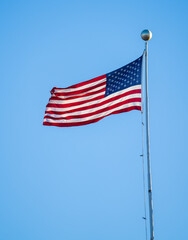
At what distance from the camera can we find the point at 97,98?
64.8ft

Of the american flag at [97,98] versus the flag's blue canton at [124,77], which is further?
the flag's blue canton at [124,77]

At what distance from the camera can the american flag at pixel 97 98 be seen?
18406 millimetres

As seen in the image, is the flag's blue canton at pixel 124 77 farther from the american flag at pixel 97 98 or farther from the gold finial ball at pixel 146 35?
the gold finial ball at pixel 146 35

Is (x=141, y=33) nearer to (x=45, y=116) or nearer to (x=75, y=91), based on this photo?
(x=75, y=91)

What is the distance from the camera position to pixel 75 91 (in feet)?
67.7

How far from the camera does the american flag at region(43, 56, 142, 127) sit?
18406mm

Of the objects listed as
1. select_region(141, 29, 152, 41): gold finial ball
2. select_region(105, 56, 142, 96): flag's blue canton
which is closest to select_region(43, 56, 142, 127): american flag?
select_region(105, 56, 142, 96): flag's blue canton

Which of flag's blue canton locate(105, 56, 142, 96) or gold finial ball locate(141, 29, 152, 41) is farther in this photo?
flag's blue canton locate(105, 56, 142, 96)

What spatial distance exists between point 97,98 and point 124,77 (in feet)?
5.84

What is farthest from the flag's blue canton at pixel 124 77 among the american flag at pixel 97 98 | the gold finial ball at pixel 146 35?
the gold finial ball at pixel 146 35

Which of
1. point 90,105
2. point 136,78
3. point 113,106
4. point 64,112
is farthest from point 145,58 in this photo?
point 64,112

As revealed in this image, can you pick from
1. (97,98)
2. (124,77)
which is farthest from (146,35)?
(97,98)

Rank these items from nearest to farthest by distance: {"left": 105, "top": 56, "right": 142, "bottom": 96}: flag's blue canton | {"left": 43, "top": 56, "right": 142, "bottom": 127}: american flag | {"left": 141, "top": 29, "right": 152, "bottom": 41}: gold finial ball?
{"left": 141, "top": 29, "right": 152, "bottom": 41}: gold finial ball → {"left": 43, "top": 56, "right": 142, "bottom": 127}: american flag → {"left": 105, "top": 56, "right": 142, "bottom": 96}: flag's blue canton

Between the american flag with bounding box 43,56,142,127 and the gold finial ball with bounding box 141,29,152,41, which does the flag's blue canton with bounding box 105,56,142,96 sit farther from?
the gold finial ball with bounding box 141,29,152,41
